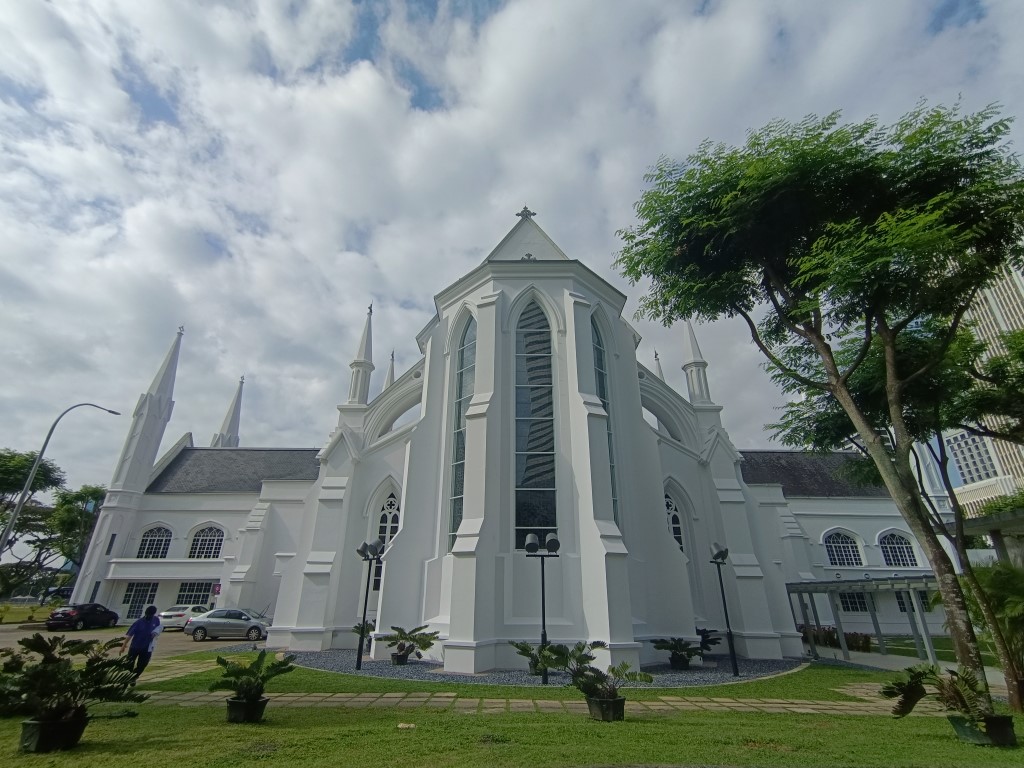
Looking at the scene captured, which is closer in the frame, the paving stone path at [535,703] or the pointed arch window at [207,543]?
the paving stone path at [535,703]

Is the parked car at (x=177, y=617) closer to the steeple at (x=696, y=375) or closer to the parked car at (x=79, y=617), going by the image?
the parked car at (x=79, y=617)

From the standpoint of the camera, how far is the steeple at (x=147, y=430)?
104 ft

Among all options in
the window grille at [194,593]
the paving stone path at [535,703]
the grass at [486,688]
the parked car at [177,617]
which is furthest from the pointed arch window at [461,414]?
the window grille at [194,593]

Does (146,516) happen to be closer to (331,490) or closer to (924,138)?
(331,490)

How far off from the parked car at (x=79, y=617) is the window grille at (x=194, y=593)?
3.61m

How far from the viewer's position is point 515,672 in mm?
11805

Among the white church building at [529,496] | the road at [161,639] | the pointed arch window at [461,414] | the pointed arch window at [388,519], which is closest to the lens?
the white church building at [529,496]

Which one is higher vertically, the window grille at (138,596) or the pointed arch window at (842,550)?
the pointed arch window at (842,550)

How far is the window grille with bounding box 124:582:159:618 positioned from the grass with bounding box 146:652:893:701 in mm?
24301

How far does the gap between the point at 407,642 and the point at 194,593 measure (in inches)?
942

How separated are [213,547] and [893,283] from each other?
36.9 m

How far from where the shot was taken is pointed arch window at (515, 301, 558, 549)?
45.3 ft

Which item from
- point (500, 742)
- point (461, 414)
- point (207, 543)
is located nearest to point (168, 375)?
point (207, 543)

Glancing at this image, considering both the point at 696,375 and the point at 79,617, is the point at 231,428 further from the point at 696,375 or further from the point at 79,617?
the point at 696,375
